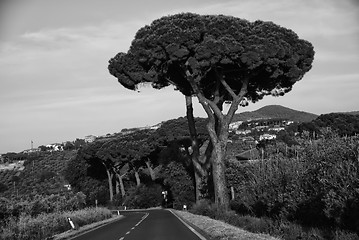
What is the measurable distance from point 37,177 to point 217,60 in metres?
64.2

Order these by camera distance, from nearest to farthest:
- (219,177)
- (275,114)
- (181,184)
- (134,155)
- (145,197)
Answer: (219,177), (181,184), (134,155), (145,197), (275,114)

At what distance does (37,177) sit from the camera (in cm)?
8206

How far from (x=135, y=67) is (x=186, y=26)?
4.31 meters

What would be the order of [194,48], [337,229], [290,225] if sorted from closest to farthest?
[337,229]
[290,225]
[194,48]

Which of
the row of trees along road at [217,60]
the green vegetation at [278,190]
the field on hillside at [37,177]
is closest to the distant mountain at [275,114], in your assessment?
the field on hillside at [37,177]

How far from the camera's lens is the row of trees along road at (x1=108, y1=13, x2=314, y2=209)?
25438mm

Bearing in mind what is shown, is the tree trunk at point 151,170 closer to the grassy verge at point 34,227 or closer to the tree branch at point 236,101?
the grassy verge at point 34,227

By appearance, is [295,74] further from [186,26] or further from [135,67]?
[135,67]

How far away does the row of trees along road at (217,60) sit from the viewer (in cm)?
2544

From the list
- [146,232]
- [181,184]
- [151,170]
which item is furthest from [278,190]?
[151,170]

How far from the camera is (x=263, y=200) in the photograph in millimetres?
18453

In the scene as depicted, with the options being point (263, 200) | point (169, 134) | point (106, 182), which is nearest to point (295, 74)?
point (263, 200)

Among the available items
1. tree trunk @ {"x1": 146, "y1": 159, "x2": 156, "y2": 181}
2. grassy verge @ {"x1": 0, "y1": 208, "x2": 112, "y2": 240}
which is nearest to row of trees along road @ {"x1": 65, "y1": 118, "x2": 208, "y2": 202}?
tree trunk @ {"x1": 146, "y1": 159, "x2": 156, "y2": 181}

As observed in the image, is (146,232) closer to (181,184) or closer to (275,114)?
(181,184)
